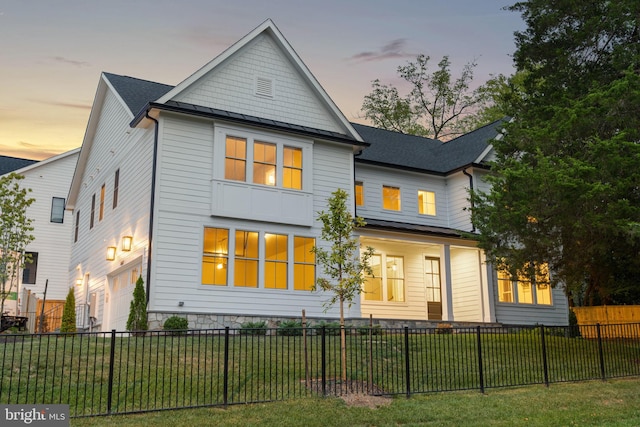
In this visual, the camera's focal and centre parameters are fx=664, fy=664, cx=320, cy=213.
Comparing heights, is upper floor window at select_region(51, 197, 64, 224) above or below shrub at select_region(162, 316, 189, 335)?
above

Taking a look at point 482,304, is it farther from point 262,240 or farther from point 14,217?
point 14,217

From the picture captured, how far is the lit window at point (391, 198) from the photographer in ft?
80.4

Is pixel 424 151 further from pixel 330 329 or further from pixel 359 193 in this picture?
pixel 330 329

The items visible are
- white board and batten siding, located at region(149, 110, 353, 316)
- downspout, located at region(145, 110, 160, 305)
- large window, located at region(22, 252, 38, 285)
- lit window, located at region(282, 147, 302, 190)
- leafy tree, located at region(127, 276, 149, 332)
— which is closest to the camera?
leafy tree, located at region(127, 276, 149, 332)

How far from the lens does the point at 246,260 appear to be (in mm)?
19125

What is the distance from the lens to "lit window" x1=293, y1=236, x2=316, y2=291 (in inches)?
778

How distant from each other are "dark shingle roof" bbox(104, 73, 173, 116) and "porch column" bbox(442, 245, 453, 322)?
11.4m

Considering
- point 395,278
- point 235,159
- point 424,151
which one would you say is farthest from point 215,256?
point 424,151

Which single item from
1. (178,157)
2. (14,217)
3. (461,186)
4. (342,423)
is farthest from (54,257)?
(342,423)

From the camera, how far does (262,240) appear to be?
1939 cm

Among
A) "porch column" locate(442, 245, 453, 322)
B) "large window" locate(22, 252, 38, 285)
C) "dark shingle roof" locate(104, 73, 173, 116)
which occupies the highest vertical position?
"dark shingle roof" locate(104, 73, 173, 116)

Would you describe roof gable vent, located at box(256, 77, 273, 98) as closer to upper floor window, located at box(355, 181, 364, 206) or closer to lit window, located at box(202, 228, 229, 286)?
lit window, located at box(202, 228, 229, 286)

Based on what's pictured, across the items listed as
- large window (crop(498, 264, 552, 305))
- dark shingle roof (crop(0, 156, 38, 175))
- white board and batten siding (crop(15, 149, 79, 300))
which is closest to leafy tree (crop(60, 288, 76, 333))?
white board and batten siding (crop(15, 149, 79, 300))

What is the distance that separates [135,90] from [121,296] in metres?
7.48
